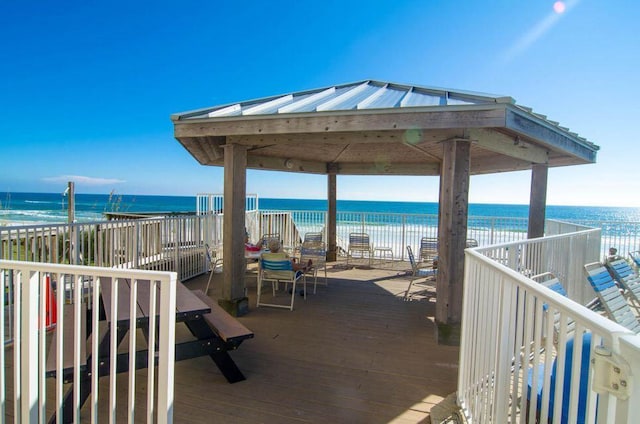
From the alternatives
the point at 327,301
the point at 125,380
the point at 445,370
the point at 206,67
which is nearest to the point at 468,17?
the point at 327,301

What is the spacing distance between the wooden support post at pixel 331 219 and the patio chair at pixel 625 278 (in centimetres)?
542

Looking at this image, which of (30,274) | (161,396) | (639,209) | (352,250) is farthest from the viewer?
(639,209)

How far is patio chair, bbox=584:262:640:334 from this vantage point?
11.7 ft

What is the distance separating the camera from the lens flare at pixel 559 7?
5.30 meters

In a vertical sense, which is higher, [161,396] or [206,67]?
[206,67]

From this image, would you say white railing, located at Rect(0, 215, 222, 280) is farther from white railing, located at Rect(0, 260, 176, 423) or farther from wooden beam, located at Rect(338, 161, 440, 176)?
wooden beam, located at Rect(338, 161, 440, 176)

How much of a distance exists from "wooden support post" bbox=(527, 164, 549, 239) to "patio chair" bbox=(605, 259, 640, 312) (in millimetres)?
985

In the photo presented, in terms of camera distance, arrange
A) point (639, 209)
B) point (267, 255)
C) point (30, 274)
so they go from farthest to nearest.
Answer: point (639, 209)
point (267, 255)
point (30, 274)

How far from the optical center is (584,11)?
5582 mm

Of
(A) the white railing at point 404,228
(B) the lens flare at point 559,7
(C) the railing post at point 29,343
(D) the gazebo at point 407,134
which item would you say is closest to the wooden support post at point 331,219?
(A) the white railing at point 404,228

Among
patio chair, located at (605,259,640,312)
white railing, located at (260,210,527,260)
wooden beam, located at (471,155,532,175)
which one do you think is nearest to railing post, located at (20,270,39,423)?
patio chair, located at (605,259,640,312)

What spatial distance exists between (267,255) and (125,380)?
2538 mm

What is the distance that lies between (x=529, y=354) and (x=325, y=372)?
2.03 meters

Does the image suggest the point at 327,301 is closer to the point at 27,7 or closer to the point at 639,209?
the point at 27,7
